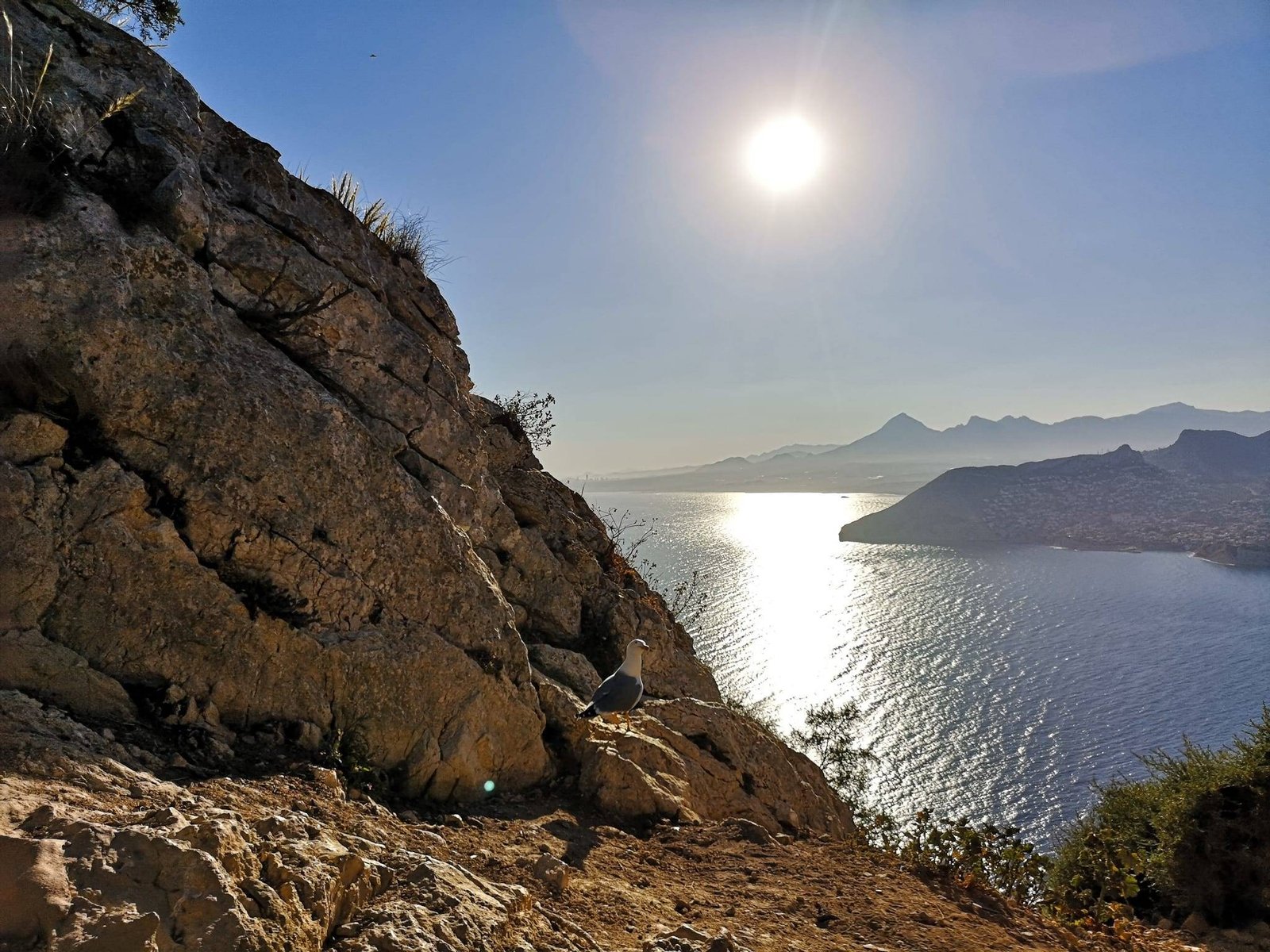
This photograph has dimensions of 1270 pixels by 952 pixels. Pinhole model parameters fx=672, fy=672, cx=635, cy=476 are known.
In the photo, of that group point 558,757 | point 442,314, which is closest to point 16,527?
point 558,757

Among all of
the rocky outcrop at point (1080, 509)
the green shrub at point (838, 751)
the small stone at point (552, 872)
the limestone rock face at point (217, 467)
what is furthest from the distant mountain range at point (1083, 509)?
the small stone at point (552, 872)

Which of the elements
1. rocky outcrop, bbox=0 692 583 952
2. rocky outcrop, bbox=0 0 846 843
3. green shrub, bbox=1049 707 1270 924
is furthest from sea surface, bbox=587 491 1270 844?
rocky outcrop, bbox=0 692 583 952

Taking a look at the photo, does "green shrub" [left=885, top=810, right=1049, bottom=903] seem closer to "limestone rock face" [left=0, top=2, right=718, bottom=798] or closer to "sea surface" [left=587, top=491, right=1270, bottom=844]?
"limestone rock face" [left=0, top=2, right=718, bottom=798]

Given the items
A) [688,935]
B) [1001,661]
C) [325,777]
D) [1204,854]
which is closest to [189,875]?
[325,777]

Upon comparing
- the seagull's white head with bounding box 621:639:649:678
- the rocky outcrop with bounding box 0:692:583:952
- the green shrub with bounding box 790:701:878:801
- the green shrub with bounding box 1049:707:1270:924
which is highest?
the seagull's white head with bounding box 621:639:649:678

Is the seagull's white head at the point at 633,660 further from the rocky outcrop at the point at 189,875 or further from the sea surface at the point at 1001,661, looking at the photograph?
the sea surface at the point at 1001,661

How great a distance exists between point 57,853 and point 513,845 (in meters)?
3.50

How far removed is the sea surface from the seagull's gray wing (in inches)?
577

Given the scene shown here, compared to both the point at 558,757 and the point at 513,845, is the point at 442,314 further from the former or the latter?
the point at 513,845

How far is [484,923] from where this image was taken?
3.35 meters

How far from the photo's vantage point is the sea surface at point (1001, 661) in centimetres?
4075

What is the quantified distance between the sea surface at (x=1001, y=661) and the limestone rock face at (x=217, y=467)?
16.4 m

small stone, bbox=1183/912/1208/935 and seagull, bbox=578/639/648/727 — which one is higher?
seagull, bbox=578/639/648/727

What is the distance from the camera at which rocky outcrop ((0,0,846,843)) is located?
5.10 m
